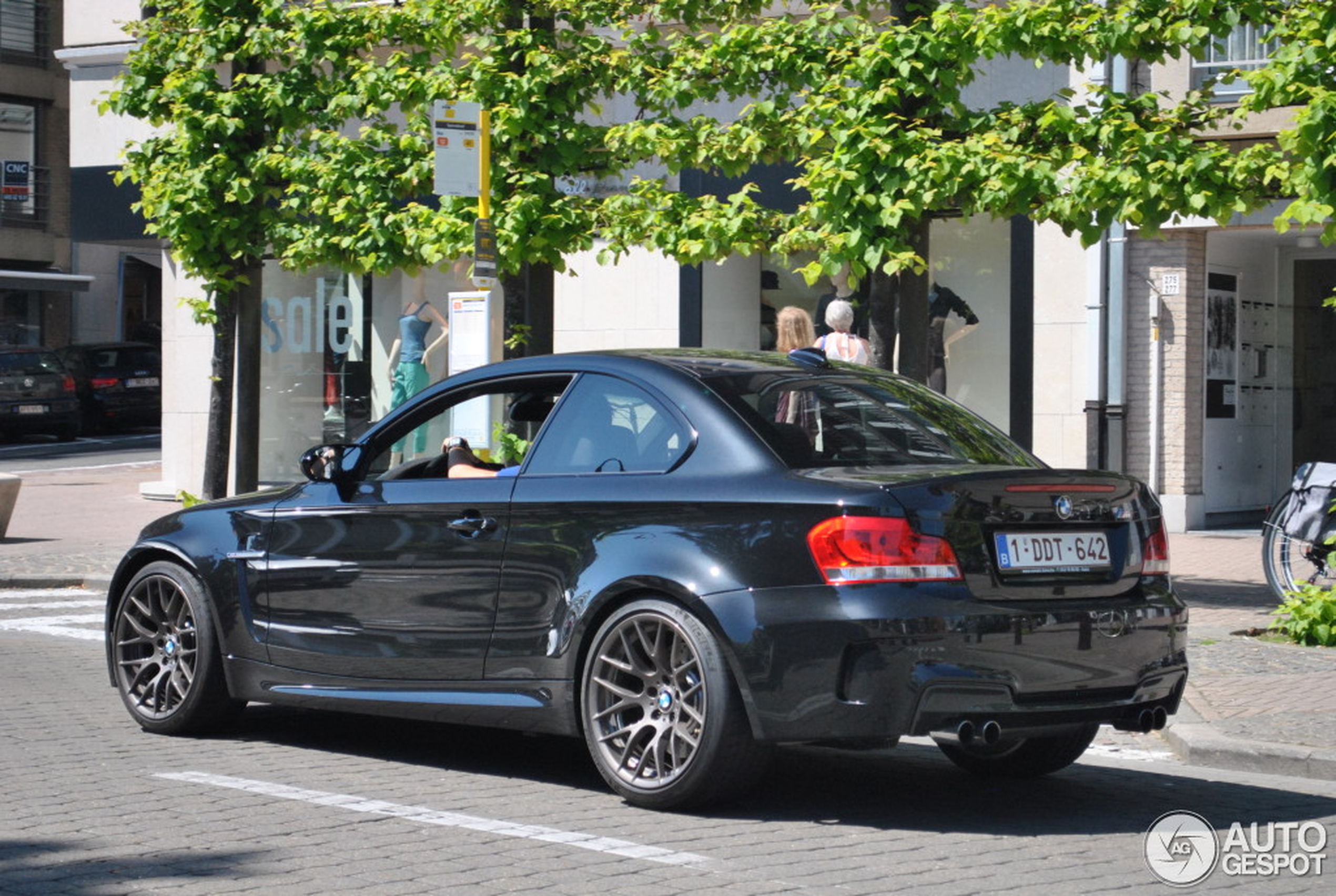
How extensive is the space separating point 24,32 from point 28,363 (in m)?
12.9

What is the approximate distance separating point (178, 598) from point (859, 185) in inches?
234

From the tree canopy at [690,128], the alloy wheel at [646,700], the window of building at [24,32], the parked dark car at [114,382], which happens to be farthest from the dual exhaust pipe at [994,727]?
the window of building at [24,32]

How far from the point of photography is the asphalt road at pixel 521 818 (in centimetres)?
529

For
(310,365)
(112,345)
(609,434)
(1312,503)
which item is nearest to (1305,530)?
(1312,503)

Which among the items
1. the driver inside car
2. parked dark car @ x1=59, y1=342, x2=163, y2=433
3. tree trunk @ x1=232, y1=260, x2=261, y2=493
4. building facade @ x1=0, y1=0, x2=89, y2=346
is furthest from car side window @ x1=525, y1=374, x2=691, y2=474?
building facade @ x1=0, y1=0, x2=89, y2=346

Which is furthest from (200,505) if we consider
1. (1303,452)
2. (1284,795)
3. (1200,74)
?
(1303,452)

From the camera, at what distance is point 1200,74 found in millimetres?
18906

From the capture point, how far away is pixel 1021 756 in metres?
7.01

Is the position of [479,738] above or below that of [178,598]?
below

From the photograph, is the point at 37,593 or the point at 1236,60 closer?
the point at 37,593

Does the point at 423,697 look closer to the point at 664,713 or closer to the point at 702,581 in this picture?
the point at 664,713

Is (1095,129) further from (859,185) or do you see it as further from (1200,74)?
(1200,74)

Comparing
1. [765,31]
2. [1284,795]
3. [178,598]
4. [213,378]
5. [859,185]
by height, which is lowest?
[1284,795]

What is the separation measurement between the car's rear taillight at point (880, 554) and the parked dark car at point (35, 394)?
106ft
